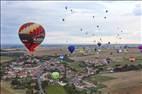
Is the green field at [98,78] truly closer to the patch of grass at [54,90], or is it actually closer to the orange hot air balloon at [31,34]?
the patch of grass at [54,90]

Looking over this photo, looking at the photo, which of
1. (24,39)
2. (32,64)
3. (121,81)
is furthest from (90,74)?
(24,39)

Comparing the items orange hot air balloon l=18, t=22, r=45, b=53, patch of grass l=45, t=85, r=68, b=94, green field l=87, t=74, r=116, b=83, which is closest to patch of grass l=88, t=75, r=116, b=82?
green field l=87, t=74, r=116, b=83

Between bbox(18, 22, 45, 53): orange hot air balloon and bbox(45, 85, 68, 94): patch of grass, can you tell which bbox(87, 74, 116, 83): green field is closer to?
bbox(45, 85, 68, 94): patch of grass

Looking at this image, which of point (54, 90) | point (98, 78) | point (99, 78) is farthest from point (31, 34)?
point (98, 78)

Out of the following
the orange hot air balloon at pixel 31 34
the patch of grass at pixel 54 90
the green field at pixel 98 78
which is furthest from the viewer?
the green field at pixel 98 78

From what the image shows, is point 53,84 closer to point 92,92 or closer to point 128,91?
point 92,92

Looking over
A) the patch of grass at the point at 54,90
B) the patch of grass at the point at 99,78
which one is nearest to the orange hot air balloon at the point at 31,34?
the patch of grass at the point at 54,90

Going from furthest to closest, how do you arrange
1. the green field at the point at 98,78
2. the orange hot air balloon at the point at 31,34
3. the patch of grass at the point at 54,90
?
the green field at the point at 98,78 → the patch of grass at the point at 54,90 → the orange hot air balloon at the point at 31,34

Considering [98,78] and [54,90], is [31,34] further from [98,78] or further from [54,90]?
[98,78]

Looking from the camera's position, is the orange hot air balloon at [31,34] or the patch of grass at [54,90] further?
the patch of grass at [54,90]

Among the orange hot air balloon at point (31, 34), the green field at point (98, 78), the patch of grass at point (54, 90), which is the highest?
the orange hot air balloon at point (31, 34)
